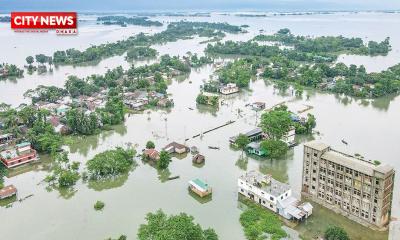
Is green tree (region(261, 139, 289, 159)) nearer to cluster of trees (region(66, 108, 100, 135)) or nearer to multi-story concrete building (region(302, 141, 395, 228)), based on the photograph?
multi-story concrete building (region(302, 141, 395, 228))

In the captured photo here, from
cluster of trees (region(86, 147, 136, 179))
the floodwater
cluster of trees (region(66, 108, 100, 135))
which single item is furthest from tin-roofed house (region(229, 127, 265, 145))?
cluster of trees (region(66, 108, 100, 135))

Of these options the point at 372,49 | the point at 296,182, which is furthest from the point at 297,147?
the point at 372,49

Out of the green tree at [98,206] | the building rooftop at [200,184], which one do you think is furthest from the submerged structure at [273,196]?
the green tree at [98,206]

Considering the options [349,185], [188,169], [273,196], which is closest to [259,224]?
[273,196]

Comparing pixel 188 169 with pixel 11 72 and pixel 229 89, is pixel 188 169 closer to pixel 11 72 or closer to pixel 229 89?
pixel 229 89

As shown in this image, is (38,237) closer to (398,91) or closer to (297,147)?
(297,147)

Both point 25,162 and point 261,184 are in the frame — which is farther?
point 25,162
